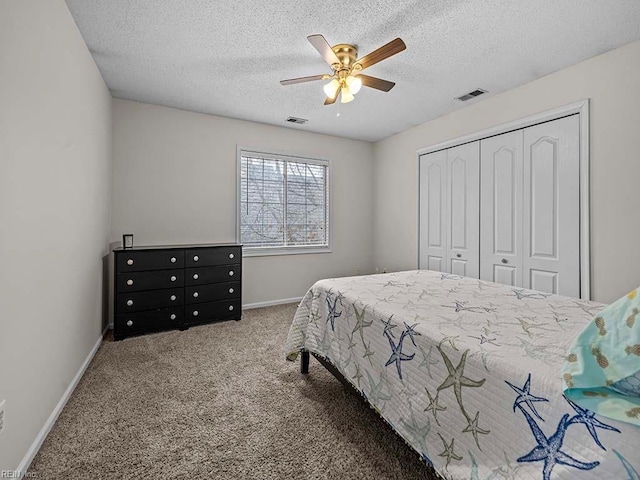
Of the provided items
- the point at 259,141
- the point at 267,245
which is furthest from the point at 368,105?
the point at 267,245

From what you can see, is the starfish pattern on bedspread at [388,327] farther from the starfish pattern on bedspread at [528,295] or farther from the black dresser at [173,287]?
the black dresser at [173,287]

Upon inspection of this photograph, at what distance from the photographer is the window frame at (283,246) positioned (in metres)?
4.14

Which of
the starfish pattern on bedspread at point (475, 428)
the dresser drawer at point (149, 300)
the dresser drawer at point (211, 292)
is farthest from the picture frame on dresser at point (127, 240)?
the starfish pattern on bedspread at point (475, 428)

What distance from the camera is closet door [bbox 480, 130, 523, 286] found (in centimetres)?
316

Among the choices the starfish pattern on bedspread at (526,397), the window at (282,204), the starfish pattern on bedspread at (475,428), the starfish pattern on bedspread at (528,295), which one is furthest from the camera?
the window at (282,204)

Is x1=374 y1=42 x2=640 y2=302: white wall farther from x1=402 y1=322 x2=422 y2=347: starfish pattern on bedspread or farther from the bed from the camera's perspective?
x1=402 y1=322 x2=422 y2=347: starfish pattern on bedspread

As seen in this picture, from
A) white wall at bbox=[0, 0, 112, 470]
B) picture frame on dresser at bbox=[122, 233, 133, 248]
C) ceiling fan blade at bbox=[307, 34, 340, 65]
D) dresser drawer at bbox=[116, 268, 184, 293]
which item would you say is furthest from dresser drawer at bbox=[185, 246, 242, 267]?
ceiling fan blade at bbox=[307, 34, 340, 65]

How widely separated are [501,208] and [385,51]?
2.16 m

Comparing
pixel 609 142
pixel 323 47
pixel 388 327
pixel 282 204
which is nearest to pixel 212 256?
pixel 282 204

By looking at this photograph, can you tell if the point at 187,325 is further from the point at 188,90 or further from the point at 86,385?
the point at 188,90

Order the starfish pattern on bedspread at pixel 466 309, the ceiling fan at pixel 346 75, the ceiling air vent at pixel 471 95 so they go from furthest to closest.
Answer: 1. the ceiling air vent at pixel 471 95
2. the ceiling fan at pixel 346 75
3. the starfish pattern on bedspread at pixel 466 309

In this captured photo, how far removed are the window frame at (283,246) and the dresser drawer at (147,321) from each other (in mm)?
1175

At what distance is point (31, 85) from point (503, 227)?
3848 mm

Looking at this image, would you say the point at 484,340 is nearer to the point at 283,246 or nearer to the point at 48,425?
the point at 48,425
